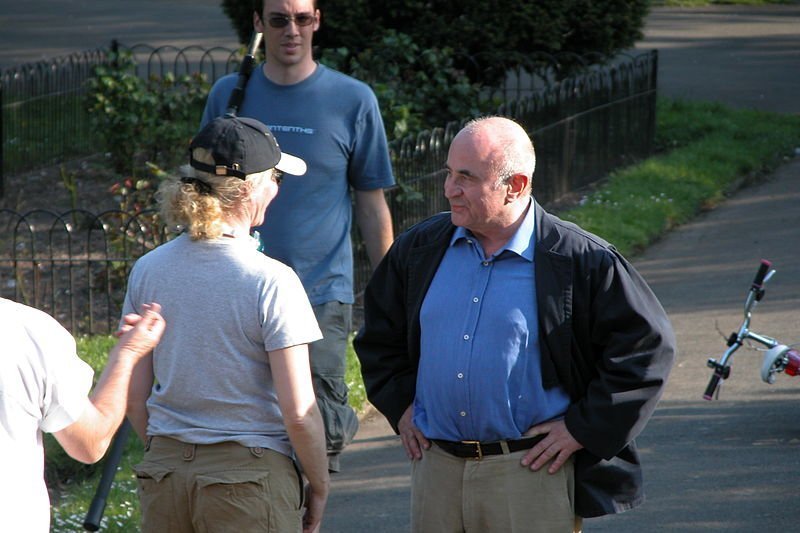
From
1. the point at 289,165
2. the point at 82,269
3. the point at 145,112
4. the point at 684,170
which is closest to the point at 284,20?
the point at 289,165

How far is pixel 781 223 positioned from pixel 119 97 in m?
5.95

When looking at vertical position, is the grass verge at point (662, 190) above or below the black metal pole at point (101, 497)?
below

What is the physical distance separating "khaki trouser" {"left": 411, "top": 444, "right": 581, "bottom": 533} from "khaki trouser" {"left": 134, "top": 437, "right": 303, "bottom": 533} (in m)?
0.48

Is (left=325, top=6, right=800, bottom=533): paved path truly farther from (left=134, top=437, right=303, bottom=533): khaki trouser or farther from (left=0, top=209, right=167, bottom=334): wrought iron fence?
(left=0, top=209, right=167, bottom=334): wrought iron fence

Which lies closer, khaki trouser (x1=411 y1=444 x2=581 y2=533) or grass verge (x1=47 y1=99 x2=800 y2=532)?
khaki trouser (x1=411 y1=444 x2=581 y2=533)

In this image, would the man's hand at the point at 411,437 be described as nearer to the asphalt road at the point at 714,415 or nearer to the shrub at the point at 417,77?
the asphalt road at the point at 714,415

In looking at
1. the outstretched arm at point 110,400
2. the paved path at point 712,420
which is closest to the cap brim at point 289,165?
the outstretched arm at point 110,400

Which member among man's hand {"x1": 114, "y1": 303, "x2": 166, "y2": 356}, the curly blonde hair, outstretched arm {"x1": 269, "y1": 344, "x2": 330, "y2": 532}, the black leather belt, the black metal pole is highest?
the curly blonde hair

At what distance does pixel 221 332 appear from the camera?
3137 millimetres

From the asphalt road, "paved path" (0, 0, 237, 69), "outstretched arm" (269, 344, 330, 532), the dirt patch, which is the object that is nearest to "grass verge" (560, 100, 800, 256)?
the asphalt road

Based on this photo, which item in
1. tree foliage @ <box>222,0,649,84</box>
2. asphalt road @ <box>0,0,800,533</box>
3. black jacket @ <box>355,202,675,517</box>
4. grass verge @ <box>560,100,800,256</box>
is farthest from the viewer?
tree foliage @ <box>222,0,649,84</box>

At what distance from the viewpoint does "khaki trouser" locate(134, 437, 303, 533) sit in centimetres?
316

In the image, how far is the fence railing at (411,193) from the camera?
26.9 ft

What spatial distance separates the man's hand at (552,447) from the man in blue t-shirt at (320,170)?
3.86 feet
